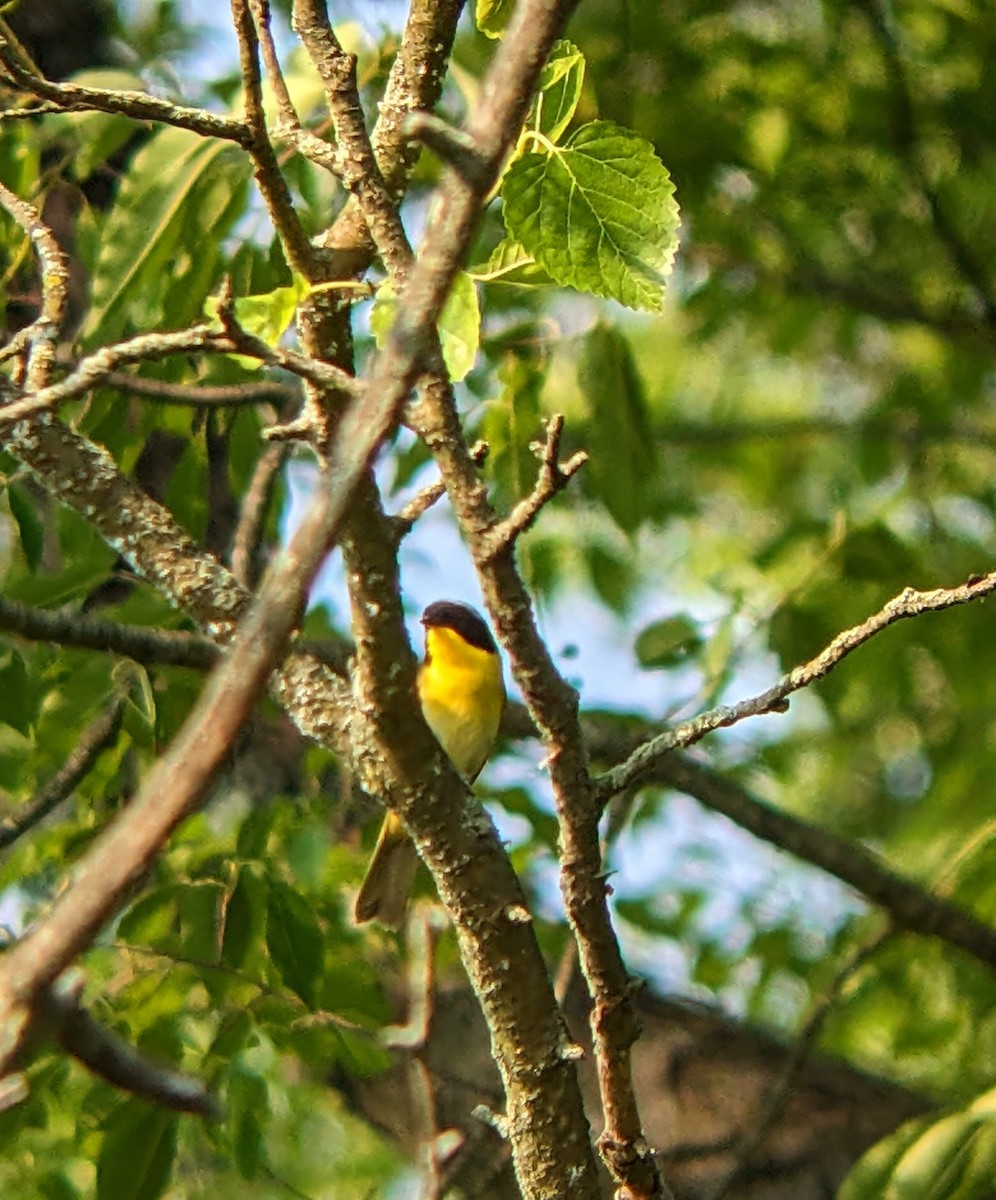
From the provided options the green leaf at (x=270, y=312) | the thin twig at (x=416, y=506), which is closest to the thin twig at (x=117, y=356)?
the green leaf at (x=270, y=312)

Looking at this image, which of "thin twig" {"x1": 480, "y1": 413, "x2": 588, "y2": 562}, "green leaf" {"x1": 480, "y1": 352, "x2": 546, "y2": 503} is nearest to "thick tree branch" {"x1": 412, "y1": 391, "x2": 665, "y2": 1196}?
"thin twig" {"x1": 480, "y1": 413, "x2": 588, "y2": 562}

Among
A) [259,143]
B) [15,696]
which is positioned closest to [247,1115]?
[15,696]

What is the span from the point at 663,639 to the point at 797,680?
218cm

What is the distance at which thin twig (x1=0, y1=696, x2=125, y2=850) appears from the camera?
Answer: 3371 millimetres

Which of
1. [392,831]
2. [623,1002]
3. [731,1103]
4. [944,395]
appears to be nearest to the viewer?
[623,1002]

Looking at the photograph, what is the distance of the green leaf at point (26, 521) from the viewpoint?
9.41ft

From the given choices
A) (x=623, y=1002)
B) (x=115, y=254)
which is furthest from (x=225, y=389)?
(x=623, y=1002)

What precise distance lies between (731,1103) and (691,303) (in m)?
2.75

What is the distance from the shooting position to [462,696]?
4.46 meters

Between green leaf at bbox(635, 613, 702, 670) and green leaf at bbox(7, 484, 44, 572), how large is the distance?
1489 mm

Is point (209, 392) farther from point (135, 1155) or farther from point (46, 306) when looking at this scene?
point (135, 1155)

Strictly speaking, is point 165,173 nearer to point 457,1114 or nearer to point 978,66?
point 457,1114

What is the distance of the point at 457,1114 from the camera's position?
4027 mm

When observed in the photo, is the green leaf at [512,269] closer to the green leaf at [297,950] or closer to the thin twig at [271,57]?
the thin twig at [271,57]
